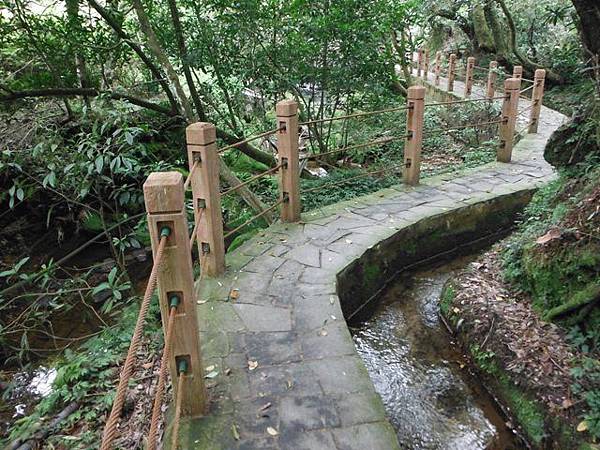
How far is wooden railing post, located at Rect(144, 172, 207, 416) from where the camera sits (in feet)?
5.95

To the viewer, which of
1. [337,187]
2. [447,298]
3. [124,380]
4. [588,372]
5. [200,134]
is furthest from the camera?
[337,187]

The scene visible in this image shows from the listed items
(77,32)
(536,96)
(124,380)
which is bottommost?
(124,380)

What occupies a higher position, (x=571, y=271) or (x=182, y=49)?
(x=182, y=49)

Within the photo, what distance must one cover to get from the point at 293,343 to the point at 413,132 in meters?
3.53

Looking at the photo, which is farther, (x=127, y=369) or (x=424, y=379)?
(x=424, y=379)

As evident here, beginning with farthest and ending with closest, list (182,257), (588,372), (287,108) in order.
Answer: (287,108) < (588,372) < (182,257)

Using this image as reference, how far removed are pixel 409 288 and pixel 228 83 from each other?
141 inches

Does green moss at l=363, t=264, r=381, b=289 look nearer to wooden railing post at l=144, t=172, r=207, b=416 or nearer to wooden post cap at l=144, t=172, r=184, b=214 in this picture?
wooden railing post at l=144, t=172, r=207, b=416

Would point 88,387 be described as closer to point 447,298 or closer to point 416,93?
point 447,298

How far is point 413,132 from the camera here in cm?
559

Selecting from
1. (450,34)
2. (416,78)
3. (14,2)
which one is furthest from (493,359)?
(450,34)

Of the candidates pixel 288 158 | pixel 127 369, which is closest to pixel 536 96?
pixel 288 158

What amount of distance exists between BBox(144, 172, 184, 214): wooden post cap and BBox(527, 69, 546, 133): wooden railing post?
7.91 metres

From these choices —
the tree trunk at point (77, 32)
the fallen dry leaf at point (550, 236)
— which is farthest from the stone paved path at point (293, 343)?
the tree trunk at point (77, 32)
